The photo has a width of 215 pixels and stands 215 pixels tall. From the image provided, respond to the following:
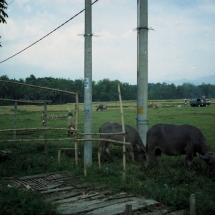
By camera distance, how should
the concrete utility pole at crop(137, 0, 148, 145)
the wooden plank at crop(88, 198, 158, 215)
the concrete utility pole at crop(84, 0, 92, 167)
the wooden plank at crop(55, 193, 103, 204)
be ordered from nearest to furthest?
the wooden plank at crop(88, 198, 158, 215)
the wooden plank at crop(55, 193, 103, 204)
the concrete utility pole at crop(84, 0, 92, 167)
the concrete utility pole at crop(137, 0, 148, 145)

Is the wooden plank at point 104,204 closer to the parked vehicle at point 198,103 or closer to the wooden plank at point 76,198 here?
the wooden plank at point 76,198

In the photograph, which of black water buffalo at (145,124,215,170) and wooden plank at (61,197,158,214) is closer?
wooden plank at (61,197,158,214)

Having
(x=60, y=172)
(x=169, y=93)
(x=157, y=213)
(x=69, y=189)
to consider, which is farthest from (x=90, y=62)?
(x=169, y=93)

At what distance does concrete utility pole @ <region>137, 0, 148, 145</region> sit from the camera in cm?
1011

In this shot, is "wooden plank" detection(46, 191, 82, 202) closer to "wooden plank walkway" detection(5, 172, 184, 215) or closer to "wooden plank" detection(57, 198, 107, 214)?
"wooden plank walkway" detection(5, 172, 184, 215)

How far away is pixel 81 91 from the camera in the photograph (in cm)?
3244

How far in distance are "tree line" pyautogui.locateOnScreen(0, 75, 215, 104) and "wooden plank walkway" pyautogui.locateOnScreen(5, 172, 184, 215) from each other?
5.74m

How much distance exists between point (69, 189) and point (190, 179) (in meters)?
3.12

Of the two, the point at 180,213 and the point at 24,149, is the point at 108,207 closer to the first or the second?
the point at 180,213

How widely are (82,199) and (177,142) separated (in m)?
4.22

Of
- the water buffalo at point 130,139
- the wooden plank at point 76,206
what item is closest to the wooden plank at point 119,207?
the wooden plank at point 76,206

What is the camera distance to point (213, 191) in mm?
6723

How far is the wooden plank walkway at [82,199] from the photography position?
5.24 meters

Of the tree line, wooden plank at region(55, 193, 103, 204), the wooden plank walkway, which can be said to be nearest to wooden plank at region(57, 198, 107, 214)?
the wooden plank walkway
